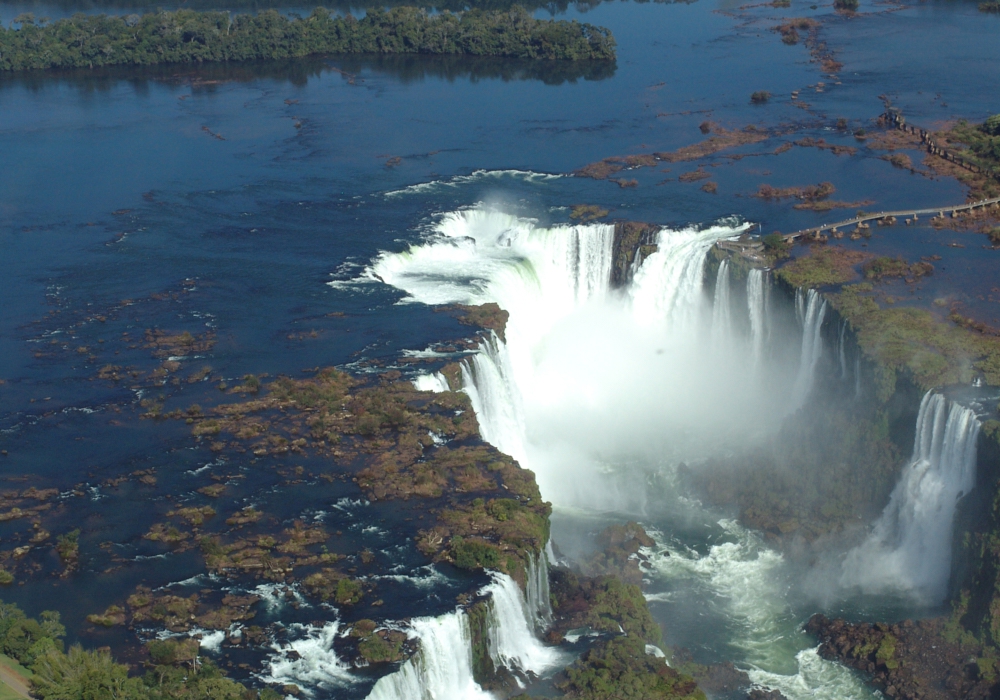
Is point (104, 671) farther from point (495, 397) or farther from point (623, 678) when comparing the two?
point (495, 397)

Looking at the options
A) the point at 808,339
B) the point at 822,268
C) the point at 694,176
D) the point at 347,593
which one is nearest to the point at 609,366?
the point at 808,339

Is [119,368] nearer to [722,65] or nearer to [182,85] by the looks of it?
[182,85]

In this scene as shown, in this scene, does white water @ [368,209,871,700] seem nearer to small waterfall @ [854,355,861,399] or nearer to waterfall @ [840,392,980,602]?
small waterfall @ [854,355,861,399]

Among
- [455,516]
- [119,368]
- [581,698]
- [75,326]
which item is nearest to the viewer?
[581,698]

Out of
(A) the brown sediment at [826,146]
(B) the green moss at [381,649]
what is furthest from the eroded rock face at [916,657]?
(A) the brown sediment at [826,146]

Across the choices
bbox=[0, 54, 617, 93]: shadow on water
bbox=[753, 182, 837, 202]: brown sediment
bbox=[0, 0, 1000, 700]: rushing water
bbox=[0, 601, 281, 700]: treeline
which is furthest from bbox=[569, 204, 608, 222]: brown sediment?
bbox=[0, 601, 281, 700]: treeline

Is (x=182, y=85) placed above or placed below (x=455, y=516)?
above

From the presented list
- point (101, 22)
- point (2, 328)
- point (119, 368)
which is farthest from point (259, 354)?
point (101, 22)
